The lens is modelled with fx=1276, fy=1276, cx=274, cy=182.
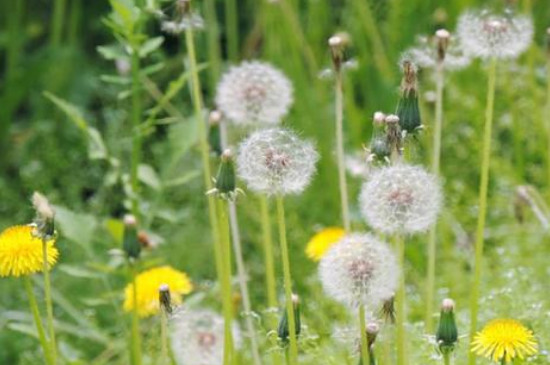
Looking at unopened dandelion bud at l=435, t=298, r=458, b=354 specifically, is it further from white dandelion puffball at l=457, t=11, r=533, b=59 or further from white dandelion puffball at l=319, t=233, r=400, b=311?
white dandelion puffball at l=457, t=11, r=533, b=59

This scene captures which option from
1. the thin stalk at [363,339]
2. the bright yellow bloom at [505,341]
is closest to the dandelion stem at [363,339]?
the thin stalk at [363,339]

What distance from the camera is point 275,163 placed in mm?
1384

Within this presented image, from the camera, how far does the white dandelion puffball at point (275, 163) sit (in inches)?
54.7

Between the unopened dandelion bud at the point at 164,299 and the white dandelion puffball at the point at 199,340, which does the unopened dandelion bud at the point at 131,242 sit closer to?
the white dandelion puffball at the point at 199,340

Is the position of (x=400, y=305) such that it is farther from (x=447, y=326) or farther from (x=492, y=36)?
(x=492, y=36)

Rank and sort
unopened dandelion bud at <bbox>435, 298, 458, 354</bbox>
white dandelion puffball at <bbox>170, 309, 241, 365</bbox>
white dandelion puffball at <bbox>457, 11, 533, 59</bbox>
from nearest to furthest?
unopened dandelion bud at <bbox>435, 298, 458, 354</bbox>
white dandelion puffball at <bbox>457, 11, 533, 59</bbox>
white dandelion puffball at <bbox>170, 309, 241, 365</bbox>

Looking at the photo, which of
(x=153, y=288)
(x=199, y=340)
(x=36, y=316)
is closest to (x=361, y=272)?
(x=36, y=316)

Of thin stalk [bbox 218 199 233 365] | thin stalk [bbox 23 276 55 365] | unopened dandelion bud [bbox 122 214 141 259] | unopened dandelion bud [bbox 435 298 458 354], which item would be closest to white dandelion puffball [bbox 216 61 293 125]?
unopened dandelion bud [bbox 122 214 141 259]

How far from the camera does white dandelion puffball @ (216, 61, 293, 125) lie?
73.6 inches

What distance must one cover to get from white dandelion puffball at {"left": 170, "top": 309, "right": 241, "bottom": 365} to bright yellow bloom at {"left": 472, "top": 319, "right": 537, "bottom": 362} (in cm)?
52

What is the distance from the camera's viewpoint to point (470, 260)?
92.4 inches

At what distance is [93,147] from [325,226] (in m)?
0.67

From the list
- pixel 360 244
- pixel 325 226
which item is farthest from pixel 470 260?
pixel 360 244

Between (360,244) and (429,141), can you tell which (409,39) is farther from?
(360,244)
